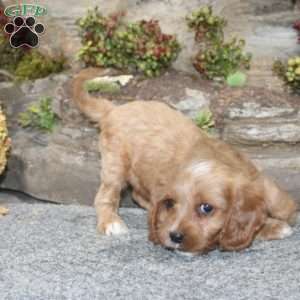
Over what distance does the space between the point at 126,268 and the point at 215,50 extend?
2.49 metres

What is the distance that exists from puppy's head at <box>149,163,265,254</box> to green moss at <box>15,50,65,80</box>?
282 centimetres

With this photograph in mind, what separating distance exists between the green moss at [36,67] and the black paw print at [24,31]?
0.59ft

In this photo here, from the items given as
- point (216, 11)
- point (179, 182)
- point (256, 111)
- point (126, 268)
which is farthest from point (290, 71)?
point (126, 268)

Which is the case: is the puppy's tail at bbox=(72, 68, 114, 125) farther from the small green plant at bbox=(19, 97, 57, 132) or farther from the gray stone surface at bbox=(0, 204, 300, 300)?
the gray stone surface at bbox=(0, 204, 300, 300)

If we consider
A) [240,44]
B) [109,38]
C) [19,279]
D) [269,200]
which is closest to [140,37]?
[109,38]

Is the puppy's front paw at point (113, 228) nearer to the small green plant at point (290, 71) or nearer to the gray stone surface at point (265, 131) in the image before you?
the gray stone surface at point (265, 131)

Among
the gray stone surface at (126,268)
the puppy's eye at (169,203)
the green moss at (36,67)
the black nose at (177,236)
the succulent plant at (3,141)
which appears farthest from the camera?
the green moss at (36,67)

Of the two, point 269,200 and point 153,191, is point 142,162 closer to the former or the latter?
point 153,191

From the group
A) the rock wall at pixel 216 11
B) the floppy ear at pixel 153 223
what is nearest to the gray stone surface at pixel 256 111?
the rock wall at pixel 216 11

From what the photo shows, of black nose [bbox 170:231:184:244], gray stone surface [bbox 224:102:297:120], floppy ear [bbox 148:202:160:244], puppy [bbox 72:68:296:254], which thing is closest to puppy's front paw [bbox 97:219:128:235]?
puppy [bbox 72:68:296:254]

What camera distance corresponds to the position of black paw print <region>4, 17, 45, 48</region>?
7.15 metres

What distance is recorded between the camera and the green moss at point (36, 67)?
23.3 ft

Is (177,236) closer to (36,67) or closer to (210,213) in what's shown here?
(210,213)

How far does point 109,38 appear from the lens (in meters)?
6.73
